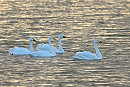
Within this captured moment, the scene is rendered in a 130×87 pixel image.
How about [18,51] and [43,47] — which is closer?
[18,51]

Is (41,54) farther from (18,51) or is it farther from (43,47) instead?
(43,47)

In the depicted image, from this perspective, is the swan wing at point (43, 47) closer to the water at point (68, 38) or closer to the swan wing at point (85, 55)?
the water at point (68, 38)

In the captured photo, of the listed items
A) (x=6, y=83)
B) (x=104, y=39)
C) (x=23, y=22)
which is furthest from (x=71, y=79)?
(x=23, y=22)

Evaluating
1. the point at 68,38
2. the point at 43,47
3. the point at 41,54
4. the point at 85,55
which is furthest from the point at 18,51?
the point at 68,38

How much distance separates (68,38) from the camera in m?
31.7

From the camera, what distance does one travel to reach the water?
68.3ft

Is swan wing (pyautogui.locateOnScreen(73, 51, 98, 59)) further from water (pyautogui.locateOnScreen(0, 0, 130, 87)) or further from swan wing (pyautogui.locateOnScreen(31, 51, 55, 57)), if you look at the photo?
swan wing (pyautogui.locateOnScreen(31, 51, 55, 57))

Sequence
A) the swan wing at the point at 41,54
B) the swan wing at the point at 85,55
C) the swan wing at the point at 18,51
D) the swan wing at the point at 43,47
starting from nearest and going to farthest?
1. the swan wing at the point at 85,55
2. the swan wing at the point at 41,54
3. the swan wing at the point at 18,51
4. the swan wing at the point at 43,47

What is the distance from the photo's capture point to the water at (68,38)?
2083cm

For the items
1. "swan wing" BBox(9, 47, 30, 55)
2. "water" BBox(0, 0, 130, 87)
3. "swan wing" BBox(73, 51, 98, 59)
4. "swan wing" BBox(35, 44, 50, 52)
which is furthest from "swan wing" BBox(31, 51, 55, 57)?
"swan wing" BBox(73, 51, 98, 59)

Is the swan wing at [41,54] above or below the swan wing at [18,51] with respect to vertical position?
below

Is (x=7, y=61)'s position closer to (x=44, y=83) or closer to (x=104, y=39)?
(x=44, y=83)

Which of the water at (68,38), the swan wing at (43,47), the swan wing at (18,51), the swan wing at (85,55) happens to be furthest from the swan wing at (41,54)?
the swan wing at (85,55)

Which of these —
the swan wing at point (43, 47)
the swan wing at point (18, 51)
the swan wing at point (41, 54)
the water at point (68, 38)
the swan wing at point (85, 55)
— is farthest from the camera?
the swan wing at point (43, 47)
